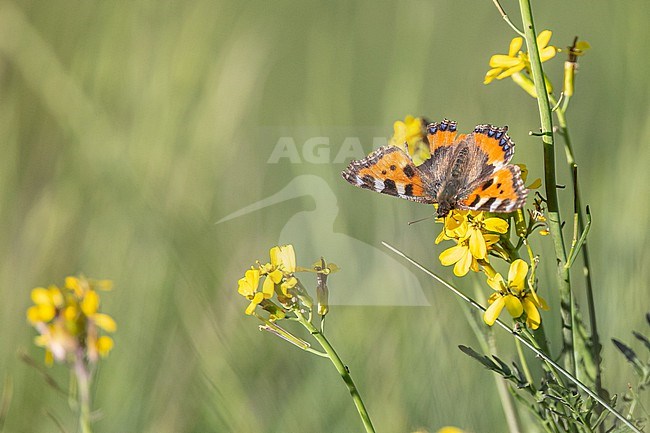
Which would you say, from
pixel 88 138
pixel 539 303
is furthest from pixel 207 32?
pixel 539 303

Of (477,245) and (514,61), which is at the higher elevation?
(514,61)

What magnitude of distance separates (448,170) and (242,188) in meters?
0.69

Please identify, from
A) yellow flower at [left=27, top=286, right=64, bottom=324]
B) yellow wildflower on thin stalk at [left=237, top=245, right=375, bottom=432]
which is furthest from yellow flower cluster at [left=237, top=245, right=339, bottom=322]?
yellow flower at [left=27, top=286, right=64, bottom=324]

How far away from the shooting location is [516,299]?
1.75 ft

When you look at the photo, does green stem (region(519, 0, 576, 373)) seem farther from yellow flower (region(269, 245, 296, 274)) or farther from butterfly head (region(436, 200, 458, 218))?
yellow flower (region(269, 245, 296, 274))

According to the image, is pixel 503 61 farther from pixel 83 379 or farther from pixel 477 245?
pixel 83 379

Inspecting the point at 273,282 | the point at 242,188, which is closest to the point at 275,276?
the point at 273,282

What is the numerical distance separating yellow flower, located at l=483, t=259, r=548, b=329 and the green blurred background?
0.12 metres

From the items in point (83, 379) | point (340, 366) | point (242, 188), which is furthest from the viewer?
point (242, 188)

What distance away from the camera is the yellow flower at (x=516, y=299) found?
53 centimetres

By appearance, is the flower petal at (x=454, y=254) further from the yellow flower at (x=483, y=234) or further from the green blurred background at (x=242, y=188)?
the green blurred background at (x=242, y=188)

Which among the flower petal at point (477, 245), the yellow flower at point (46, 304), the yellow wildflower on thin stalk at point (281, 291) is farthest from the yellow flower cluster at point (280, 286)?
the yellow flower at point (46, 304)

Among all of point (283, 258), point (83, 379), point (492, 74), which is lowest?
point (83, 379)

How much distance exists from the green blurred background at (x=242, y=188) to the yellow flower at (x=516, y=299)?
12 cm
